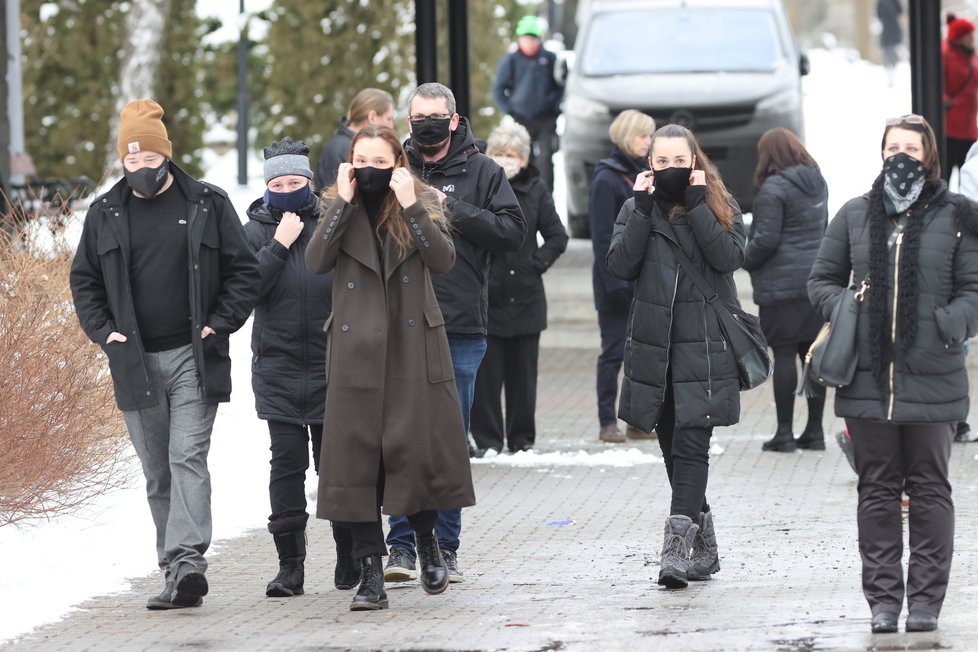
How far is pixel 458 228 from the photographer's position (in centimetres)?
762

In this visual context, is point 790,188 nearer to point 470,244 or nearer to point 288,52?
point 470,244

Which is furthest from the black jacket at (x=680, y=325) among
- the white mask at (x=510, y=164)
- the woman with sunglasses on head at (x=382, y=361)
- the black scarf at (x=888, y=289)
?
the white mask at (x=510, y=164)

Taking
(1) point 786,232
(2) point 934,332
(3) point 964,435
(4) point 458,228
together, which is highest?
(4) point 458,228

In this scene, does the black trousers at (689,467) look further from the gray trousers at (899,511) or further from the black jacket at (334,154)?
the black jacket at (334,154)

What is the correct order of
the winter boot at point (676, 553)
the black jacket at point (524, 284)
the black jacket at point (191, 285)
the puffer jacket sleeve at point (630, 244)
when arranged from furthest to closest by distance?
the black jacket at point (524, 284) → the puffer jacket sleeve at point (630, 244) → the winter boot at point (676, 553) → the black jacket at point (191, 285)

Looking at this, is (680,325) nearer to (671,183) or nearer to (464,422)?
(671,183)

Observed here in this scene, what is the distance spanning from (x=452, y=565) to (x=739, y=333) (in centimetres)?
147

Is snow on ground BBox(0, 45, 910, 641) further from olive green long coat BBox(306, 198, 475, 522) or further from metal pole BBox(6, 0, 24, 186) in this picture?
metal pole BBox(6, 0, 24, 186)

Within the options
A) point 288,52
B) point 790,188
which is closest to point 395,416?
point 790,188

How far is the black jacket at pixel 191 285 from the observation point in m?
7.09

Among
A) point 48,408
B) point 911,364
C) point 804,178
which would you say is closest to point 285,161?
point 48,408

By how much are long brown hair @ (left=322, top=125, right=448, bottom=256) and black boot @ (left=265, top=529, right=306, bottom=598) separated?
126 centimetres

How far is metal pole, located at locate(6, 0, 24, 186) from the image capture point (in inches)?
667

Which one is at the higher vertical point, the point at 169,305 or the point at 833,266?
the point at 833,266
